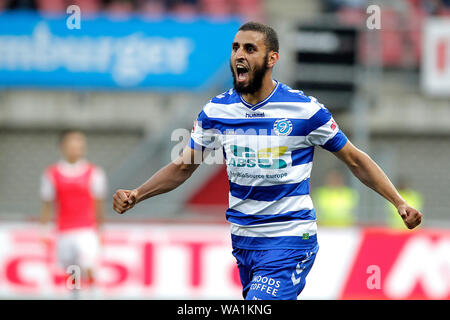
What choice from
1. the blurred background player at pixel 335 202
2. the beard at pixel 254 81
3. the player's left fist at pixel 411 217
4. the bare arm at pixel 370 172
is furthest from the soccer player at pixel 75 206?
the player's left fist at pixel 411 217

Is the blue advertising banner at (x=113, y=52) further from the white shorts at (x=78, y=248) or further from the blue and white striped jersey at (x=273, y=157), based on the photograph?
the blue and white striped jersey at (x=273, y=157)

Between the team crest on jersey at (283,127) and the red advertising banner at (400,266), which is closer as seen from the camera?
the team crest on jersey at (283,127)

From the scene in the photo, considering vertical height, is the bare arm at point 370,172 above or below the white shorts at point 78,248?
above

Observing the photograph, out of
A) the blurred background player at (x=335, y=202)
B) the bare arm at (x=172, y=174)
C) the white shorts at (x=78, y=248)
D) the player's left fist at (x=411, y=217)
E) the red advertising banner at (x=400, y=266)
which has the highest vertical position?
the bare arm at (x=172, y=174)

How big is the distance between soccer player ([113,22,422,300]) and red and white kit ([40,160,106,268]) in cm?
461

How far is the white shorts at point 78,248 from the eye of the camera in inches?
373

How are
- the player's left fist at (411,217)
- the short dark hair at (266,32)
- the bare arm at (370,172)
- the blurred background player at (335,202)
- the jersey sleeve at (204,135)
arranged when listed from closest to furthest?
the player's left fist at (411,217)
the short dark hair at (266,32)
the bare arm at (370,172)
the jersey sleeve at (204,135)
the blurred background player at (335,202)

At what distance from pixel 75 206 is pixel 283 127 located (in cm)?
509

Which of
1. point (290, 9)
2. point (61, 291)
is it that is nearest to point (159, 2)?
point (290, 9)

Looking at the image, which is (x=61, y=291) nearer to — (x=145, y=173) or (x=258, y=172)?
(x=145, y=173)

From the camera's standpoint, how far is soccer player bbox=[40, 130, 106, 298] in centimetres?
944

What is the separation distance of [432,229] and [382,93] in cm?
434

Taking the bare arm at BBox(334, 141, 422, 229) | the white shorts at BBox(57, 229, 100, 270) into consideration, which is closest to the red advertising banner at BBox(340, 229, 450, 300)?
the white shorts at BBox(57, 229, 100, 270)

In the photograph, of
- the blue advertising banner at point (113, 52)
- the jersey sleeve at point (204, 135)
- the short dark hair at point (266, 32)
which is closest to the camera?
the short dark hair at point (266, 32)
